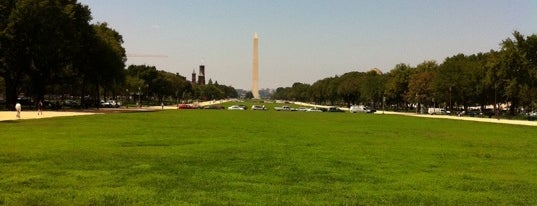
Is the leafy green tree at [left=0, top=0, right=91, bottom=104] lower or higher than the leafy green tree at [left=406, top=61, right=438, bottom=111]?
higher

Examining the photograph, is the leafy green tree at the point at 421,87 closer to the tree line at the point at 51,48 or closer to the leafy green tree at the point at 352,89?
the leafy green tree at the point at 352,89

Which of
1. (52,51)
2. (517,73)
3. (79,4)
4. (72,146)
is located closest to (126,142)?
(72,146)

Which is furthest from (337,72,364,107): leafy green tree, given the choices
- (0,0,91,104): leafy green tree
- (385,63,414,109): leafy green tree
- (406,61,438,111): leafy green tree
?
(0,0,91,104): leafy green tree

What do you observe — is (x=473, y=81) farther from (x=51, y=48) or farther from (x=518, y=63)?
(x=51, y=48)

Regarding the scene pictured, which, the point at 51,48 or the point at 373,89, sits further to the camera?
the point at 373,89

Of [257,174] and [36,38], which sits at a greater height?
[36,38]


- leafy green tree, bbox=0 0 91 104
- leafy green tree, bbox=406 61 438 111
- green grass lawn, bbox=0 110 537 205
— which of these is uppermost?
leafy green tree, bbox=0 0 91 104

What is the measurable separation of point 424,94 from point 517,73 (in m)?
32.9

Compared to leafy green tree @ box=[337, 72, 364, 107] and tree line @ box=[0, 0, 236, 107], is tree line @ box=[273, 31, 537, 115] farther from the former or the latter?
tree line @ box=[0, 0, 236, 107]

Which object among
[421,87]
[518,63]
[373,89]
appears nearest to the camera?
[518,63]

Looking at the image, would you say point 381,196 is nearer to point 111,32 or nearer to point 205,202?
point 205,202

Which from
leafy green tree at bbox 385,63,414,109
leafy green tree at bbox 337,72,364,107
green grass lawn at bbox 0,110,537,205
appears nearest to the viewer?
green grass lawn at bbox 0,110,537,205

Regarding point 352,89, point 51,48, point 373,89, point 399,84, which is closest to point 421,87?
point 399,84

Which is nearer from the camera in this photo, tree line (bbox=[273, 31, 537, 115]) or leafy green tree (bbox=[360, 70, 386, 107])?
tree line (bbox=[273, 31, 537, 115])
